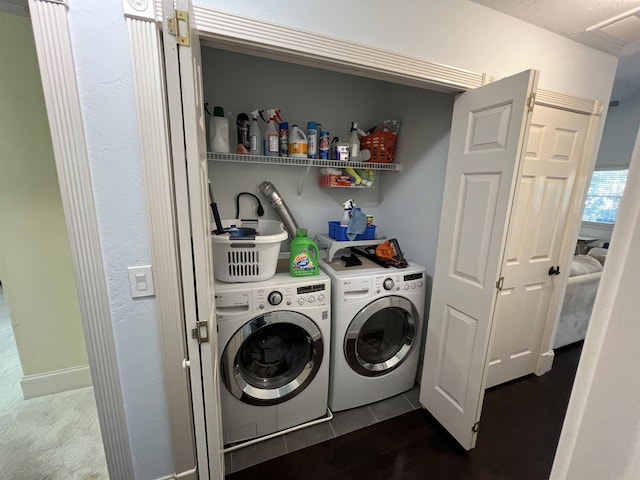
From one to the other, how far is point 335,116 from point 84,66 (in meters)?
1.55

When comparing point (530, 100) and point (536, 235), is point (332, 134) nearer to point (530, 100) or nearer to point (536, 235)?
point (530, 100)

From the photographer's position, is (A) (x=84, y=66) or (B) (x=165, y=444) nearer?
(A) (x=84, y=66)

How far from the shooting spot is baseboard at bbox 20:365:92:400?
5.60 ft

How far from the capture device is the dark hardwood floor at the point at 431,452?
1.39 metres

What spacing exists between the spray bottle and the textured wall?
1.22 meters

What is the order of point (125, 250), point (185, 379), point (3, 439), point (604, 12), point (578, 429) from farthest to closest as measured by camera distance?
point (3, 439)
point (604, 12)
point (185, 379)
point (125, 250)
point (578, 429)

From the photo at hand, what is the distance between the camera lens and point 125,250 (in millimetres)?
989

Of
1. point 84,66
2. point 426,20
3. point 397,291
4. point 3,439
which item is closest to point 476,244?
point 397,291

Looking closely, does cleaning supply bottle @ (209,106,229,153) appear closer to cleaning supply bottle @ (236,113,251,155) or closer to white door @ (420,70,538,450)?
cleaning supply bottle @ (236,113,251,155)

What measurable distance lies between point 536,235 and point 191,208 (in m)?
2.09

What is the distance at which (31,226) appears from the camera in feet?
5.11

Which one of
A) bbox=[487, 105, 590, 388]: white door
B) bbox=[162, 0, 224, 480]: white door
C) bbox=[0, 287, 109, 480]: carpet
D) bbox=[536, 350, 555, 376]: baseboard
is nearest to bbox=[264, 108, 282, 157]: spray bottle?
bbox=[162, 0, 224, 480]: white door

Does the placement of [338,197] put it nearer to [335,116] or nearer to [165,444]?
[335,116]

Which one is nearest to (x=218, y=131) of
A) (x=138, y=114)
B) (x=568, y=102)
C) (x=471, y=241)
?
(x=138, y=114)
